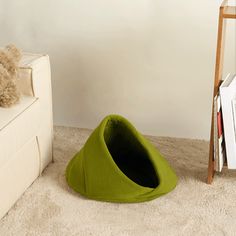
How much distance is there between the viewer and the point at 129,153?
7.56ft

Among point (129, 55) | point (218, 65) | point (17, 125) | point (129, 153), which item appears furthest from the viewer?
point (129, 55)

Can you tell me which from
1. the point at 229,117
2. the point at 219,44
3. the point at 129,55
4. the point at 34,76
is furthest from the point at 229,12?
the point at 34,76

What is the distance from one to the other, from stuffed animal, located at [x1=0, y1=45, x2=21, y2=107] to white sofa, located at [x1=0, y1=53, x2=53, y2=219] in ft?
0.12

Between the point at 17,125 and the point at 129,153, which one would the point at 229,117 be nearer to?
the point at 129,153

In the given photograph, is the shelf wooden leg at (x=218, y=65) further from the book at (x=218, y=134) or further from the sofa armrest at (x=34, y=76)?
the sofa armrest at (x=34, y=76)

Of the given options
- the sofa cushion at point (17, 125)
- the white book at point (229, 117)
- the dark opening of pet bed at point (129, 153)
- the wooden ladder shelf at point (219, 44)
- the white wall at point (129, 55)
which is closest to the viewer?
the sofa cushion at point (17, 125)

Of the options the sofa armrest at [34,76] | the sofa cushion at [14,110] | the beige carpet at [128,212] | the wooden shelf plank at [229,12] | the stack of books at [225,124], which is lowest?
the beige carpet at [128,212]

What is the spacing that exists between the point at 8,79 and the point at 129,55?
77 centimetres

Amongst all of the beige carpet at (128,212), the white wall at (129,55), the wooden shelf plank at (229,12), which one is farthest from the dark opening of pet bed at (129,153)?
the wooden shelf plank at (229,12)

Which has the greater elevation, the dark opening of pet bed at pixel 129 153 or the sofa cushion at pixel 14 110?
the sofa cushion at pixel 14 110

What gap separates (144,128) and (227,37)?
24.7 inches

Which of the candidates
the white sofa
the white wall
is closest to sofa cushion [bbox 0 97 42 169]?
the white sofa

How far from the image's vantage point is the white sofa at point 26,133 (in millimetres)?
1939

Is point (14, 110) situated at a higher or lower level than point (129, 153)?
higher
